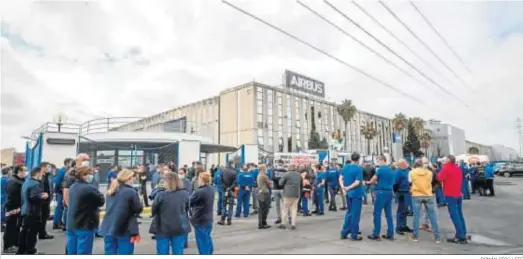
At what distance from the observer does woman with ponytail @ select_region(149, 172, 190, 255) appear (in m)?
4.84

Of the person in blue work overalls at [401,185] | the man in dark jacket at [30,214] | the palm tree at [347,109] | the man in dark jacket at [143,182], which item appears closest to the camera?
the man in dark jacket at [30,214]

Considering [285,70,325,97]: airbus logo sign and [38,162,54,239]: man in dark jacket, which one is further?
[285,70,325,97]: airbus logo sign

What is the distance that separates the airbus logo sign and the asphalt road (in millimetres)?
56890

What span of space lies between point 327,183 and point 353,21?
6.96m

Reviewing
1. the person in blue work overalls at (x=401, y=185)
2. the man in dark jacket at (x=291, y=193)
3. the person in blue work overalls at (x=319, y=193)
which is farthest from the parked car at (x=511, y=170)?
the man in dark jacket at (x=291, y=193)

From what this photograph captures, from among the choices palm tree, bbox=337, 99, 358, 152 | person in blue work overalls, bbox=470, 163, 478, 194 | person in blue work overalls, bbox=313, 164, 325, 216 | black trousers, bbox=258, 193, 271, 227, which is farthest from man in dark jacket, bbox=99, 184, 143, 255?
palm tree, bbox=337, 99, 358, 152

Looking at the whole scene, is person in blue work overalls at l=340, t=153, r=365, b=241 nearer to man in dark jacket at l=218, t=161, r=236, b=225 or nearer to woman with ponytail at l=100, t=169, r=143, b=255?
man in dark jacket at l=218, t=161, r=236, b=225

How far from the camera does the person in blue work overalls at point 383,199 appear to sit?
7297 mm

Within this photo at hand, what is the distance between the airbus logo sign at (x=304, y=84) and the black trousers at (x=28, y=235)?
2393 inches

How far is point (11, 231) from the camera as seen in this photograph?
258 inches

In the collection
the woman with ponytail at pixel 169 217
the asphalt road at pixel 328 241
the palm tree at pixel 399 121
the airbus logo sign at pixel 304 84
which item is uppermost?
the airbus logo sign at pixel 304 84

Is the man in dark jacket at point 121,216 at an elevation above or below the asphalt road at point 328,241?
above

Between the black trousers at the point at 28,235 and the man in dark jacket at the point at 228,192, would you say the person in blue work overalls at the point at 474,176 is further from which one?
the black trousers at the point at 28,235

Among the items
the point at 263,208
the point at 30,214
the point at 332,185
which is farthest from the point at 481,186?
the point at 30,214
